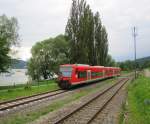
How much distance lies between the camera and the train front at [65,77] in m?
35.3

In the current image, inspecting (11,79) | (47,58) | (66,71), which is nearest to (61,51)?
(47,58)

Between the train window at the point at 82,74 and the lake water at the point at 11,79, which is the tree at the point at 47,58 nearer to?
the lake water at the point at 11,79

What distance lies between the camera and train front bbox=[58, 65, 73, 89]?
35344 millimetres

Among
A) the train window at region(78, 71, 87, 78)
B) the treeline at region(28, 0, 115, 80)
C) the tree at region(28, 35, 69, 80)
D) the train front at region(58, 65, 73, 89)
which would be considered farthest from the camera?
the tree at region(28, 35, 69, 80)

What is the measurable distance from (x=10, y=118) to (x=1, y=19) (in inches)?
1953

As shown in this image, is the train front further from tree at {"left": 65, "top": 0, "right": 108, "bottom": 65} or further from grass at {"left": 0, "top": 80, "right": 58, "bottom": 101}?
tree at {"left": 65, "top": 0, "right": 108, "bottom": 65}

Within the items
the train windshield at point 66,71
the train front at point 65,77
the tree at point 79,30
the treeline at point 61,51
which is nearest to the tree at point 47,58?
the treeline at point 61,51

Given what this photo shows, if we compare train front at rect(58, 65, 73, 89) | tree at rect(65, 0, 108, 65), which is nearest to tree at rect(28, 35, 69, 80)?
tree at rect(65, 0, 108, 65)

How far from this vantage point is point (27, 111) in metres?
17.4

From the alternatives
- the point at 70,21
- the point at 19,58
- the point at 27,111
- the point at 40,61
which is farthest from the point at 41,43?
the point at 27,111

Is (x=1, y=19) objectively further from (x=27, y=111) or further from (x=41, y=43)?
(x=27, y=111)

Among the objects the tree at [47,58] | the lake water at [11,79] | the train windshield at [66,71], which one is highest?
the tree at [47,58]

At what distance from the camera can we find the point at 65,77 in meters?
36.0

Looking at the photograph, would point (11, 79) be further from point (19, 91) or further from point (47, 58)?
point (19, 91)
